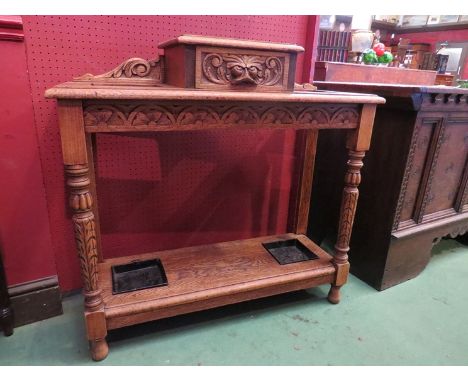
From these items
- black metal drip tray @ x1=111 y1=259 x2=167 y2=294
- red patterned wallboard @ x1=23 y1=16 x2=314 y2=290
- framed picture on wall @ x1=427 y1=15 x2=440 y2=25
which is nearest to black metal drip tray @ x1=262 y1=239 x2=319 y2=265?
red patterned wallboard @ x1=23 y1=16 x2=314 y2=290

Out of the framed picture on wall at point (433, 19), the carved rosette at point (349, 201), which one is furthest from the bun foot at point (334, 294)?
the framed picture on wall at point (433, 19)

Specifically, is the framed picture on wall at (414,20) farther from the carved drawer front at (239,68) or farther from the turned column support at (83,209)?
the turned column support at (83,209)

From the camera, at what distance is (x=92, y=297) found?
116cm

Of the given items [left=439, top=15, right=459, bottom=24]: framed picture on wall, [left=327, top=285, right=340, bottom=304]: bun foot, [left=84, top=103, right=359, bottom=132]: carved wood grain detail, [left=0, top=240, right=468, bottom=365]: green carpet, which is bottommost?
[left=0, top=240, right=468, bottom=365]: green carpet

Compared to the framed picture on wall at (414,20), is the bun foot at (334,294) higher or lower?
lower

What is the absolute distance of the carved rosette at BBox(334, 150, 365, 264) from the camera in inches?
55.1

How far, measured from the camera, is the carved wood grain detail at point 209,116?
99cm

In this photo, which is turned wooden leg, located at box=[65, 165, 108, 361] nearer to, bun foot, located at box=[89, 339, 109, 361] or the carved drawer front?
bun foot, located at box=[89, 339, 109, 361]

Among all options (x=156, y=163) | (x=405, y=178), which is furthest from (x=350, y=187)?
(x=156, y=163)

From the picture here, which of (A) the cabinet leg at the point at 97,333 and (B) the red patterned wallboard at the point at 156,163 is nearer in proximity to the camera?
(A) the cabinet leg at the point at 97,333

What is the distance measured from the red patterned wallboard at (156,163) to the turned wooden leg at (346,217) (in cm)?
57

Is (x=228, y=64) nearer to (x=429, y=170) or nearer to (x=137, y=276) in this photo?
(x=137, y=276)

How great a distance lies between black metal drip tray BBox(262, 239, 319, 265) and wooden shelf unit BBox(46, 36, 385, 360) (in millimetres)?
52
